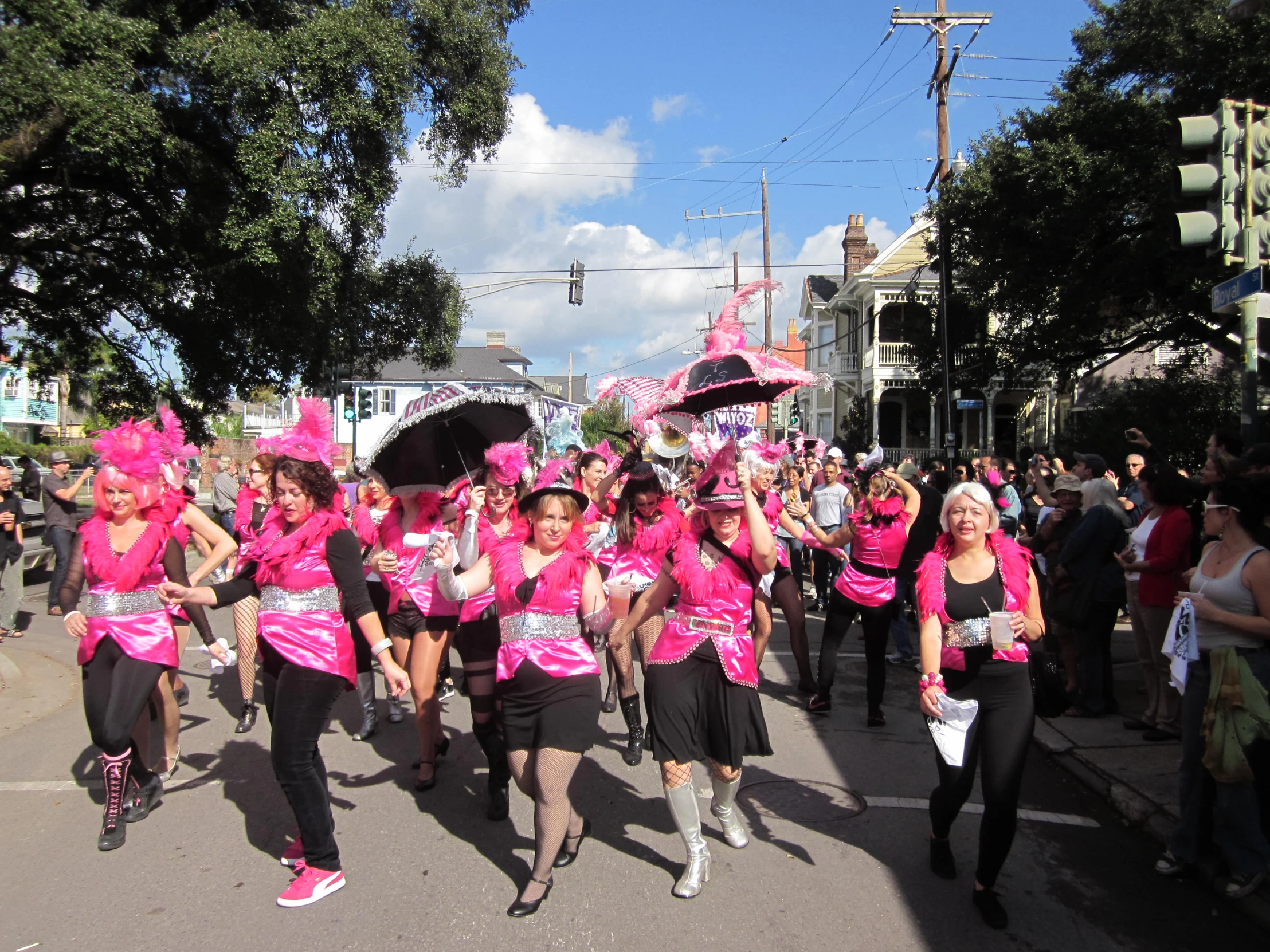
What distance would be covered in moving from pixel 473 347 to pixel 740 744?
209ft

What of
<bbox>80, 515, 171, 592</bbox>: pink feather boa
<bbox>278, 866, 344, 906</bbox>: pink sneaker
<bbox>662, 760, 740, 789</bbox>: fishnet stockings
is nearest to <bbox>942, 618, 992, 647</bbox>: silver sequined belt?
<bbox>662, 760, 740, 789</bbox>: fishnet stockings

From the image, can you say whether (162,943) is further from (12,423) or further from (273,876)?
(12,423)

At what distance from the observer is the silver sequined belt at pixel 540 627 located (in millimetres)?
3793

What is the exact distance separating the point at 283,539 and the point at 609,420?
20.3m

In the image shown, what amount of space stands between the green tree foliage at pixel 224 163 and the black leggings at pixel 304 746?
8734mm

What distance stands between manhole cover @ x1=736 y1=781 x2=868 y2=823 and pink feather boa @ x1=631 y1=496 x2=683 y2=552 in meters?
1.49

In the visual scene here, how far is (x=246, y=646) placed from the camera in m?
6.40

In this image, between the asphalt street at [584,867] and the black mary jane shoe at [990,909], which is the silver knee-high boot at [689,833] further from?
the black mary jane shoe at [990,909]

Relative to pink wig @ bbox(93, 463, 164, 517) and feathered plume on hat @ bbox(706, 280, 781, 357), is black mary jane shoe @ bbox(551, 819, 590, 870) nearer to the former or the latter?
pink wig @ bbox(93, 463, 164, 517)

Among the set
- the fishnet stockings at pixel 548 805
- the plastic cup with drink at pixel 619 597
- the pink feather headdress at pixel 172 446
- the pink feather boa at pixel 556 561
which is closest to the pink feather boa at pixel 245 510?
the pink feather headdress at pixel 172 446

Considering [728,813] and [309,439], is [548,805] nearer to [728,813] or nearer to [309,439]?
[728,813]

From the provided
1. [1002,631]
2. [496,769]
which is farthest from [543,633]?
[1002,631]

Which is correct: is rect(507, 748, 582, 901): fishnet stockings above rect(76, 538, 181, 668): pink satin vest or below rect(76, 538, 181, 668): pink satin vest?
below

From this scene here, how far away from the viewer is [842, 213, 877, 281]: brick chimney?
37.2 meters
